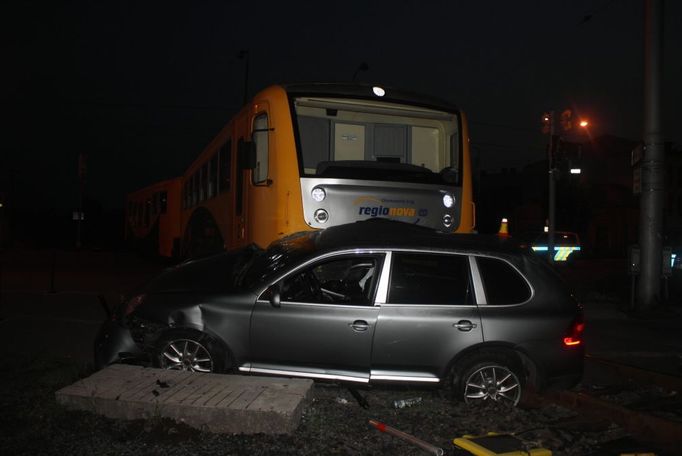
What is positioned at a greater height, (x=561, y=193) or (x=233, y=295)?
(x=561, y=193)

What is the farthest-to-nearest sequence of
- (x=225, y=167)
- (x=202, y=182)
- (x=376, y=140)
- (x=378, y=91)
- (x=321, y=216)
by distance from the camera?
(x=202, y=182) → (x=225, y=167) → (x=376, y=140) → (x=378, y=91) → (x=321, y=216)

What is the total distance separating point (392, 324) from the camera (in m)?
5.57

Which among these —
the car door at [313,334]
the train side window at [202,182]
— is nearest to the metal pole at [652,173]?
the car door at [313,334]

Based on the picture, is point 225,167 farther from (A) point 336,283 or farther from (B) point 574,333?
(B) point 574,333

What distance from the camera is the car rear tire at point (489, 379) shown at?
5.55 metres

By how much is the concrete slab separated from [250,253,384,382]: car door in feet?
1.16

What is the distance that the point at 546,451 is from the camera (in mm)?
4297

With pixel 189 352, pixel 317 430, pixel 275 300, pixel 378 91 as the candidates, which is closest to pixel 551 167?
pixel 378 91

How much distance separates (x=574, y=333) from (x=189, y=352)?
3.46m

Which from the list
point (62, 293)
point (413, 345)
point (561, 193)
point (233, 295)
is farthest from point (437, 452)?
point (561, 193)

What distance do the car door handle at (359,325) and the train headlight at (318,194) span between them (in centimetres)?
335

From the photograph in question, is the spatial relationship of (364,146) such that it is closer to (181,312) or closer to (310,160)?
(310,160)

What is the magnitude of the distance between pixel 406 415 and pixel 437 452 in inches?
37.3

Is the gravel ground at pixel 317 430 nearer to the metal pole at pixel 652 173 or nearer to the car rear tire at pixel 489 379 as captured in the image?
the car rear tire at pixel 489 379
